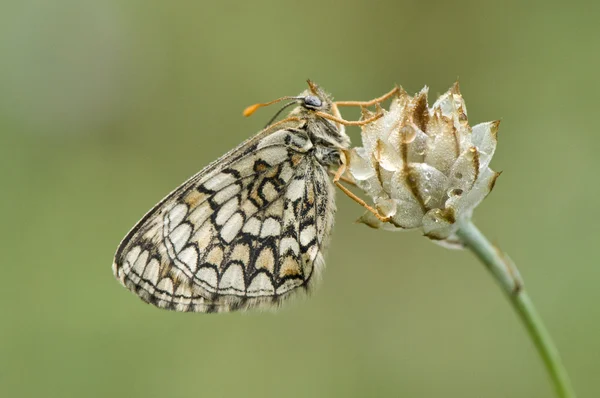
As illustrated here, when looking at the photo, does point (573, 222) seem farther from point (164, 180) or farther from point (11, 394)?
point (11, 394)

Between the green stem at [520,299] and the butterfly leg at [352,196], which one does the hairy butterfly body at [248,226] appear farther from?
the green stem at [520,299]

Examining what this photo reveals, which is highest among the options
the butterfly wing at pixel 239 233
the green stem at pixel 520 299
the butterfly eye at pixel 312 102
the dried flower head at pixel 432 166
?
the butterfly eye at pixel 312 102

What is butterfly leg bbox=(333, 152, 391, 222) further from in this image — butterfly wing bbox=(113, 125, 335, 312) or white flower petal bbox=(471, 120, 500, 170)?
white flower petal bbox=(471, 120, 500, 170)

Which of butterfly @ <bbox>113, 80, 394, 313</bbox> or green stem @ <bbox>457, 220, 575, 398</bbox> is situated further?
butterfly @ <bbox>113, 80, 394, 313</bbox>

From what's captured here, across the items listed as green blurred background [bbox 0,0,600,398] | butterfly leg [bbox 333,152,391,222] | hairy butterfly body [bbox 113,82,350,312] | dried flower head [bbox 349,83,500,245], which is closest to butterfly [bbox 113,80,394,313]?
hairy butterfly body [bbox 113,82,350,312]

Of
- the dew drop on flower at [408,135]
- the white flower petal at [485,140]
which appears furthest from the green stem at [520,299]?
the dew drop on flower at [408,135]

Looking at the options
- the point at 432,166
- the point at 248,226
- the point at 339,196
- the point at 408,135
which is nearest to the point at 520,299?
the point at 432,166

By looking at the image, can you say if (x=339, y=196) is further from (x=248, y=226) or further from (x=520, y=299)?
(x=520, y=299)

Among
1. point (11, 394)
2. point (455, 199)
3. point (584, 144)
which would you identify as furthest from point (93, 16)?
point (455, 199)
